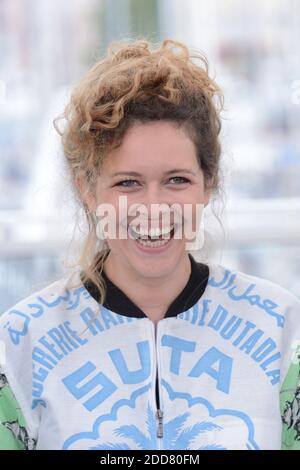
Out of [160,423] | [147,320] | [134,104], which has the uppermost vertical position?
[134,104]

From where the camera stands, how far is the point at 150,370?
1406 mm

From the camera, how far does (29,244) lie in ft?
8.91

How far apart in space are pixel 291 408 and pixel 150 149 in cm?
54

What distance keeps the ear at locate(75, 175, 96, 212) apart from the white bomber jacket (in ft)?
0.51

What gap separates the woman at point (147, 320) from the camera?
136 cm

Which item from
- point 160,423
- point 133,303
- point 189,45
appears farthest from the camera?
point 189,45

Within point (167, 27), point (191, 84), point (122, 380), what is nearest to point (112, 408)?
point (122, 380)

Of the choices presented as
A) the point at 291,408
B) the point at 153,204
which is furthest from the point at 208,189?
the point at 291,408

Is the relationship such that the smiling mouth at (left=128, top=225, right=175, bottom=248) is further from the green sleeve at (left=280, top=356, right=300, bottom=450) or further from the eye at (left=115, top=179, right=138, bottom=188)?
the green sleeve at (left=280, top=356, right=300, bottom=450)

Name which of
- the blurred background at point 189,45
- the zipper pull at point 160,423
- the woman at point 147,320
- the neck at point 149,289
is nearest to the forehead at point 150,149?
the woman at point 147,320

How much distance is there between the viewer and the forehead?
4.48 ft

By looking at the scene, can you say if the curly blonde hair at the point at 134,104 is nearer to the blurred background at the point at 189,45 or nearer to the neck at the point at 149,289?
the neck at the point at 149,289

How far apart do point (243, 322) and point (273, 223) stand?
4.25ft

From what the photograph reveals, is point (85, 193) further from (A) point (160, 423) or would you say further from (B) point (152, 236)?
(A) point (160, 423)
